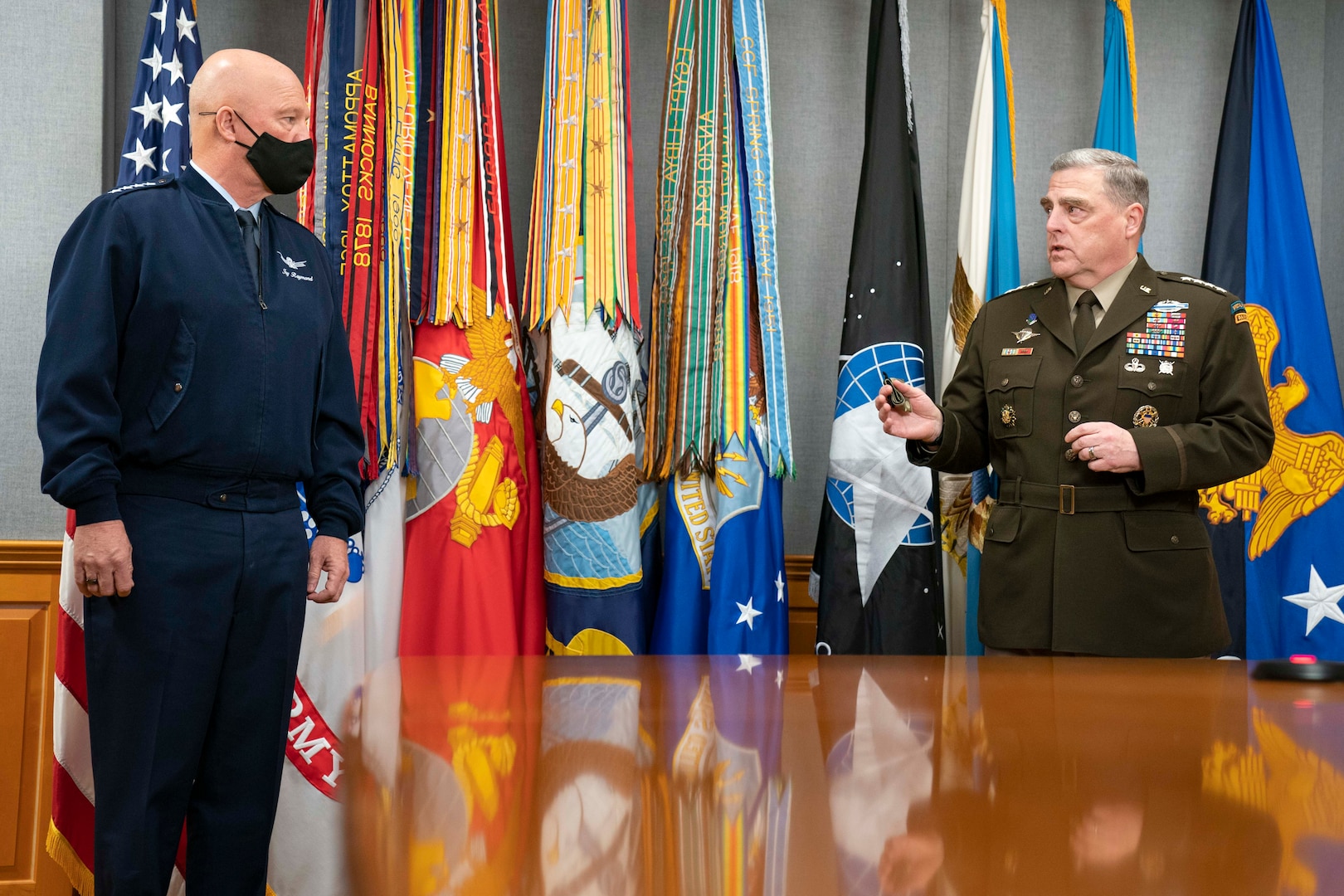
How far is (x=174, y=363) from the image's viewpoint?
149cm

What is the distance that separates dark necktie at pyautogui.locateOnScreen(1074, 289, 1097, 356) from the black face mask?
1385mm

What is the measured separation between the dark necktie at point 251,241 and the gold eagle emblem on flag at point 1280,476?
7.31 ft

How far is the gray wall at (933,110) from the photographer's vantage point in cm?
277

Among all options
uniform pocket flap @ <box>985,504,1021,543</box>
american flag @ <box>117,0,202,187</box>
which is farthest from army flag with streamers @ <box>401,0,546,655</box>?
uniform pocket flap @ <box>985,504,1021,543</box>

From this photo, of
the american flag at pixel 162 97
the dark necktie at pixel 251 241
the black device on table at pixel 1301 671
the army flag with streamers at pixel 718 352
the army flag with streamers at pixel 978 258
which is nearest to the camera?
the black device on table at pixel 1301 671

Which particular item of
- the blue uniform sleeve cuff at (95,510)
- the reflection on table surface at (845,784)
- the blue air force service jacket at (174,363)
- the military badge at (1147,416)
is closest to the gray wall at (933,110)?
the military badge at (1147,416)

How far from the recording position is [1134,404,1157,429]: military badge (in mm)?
1913

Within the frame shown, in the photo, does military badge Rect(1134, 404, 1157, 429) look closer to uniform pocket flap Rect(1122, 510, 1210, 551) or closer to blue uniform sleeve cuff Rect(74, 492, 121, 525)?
uniform pocket flap Rect(1122, 510, 1210, 551)

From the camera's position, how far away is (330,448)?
171cm

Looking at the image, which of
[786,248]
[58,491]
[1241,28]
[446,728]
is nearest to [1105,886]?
[446,728]

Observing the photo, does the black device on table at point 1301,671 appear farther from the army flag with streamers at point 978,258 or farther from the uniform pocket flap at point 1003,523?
the army flag with streamers at point 978,258

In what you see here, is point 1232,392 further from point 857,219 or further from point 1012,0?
point 1012,0

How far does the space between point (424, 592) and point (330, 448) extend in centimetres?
70

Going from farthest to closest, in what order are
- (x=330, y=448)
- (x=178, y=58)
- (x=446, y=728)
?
(x=178, y=58) < (x=330, y=448) < (x=446, y=728)
